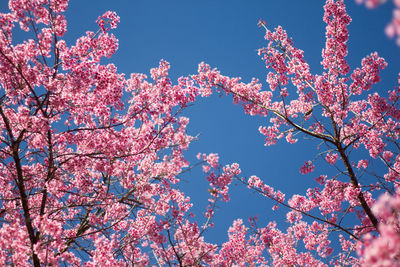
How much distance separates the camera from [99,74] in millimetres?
5805

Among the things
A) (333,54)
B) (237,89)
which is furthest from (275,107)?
(333,54)

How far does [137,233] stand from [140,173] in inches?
73.4

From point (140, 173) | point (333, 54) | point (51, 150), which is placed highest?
point (333, 54)

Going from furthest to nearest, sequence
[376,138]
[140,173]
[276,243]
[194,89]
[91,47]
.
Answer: [276,243] → [140,173] → [376,138] → [194,89] → [91,47]

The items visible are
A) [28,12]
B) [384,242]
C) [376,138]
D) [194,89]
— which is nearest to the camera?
[384,242]

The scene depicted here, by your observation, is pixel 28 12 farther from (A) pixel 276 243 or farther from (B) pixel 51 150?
(A) pixel 276 243

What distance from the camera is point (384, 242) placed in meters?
1.55

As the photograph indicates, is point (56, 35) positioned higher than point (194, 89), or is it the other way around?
point (56, 35)

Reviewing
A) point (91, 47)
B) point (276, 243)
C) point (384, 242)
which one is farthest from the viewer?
point (276, 243)

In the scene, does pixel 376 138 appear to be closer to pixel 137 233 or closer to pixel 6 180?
pixel 137 233

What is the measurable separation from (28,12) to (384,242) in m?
7.00

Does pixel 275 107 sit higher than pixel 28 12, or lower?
lower

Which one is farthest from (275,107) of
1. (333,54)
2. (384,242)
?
(384,242)

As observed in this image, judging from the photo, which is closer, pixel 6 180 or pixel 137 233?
pixel 6 180
